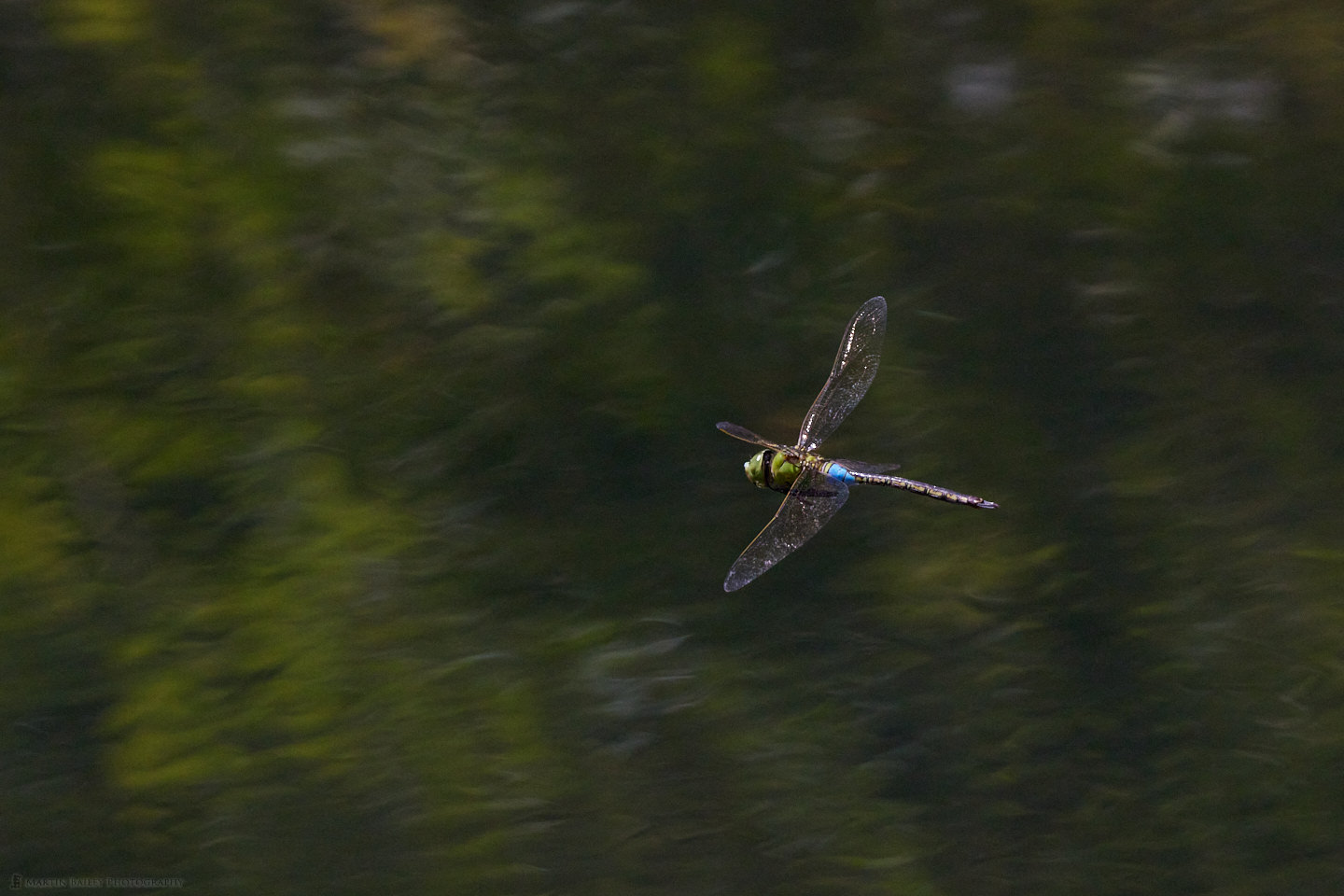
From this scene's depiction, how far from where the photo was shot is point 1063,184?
1.86 metres

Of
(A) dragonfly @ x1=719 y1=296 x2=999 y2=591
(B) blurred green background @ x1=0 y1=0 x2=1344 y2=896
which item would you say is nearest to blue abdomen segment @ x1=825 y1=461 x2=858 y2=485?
(A) dragonfly @ x1=719 y1=296 x2=999 y2=591

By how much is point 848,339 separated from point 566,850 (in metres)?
0.92

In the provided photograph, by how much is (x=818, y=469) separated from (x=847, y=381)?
5.6 inches

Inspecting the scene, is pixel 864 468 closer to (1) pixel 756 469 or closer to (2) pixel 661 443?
(1) pixel 756 469

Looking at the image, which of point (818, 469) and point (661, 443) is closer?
point (818, 469)

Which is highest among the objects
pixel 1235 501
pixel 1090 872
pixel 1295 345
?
pixel 1295 345

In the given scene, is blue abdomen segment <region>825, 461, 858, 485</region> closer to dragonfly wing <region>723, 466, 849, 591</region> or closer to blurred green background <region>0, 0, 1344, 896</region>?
dragonfly wing <region>723, 466, 849, 591</region>

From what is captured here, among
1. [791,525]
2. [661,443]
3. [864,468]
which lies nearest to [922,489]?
[864,468]

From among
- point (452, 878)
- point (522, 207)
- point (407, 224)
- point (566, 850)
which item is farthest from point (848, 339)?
point (452, 878)

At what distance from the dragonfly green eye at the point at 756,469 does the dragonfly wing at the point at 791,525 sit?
0.05 m

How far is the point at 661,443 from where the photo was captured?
72.5 inches

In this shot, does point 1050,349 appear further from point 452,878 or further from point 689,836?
point 452,878

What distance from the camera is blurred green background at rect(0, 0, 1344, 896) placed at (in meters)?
1.78

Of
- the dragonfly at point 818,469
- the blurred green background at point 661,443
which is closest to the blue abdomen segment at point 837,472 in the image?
the dragonfly at point 818,469
